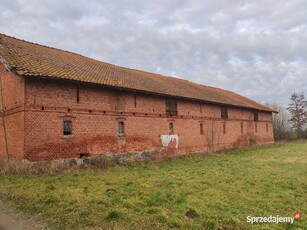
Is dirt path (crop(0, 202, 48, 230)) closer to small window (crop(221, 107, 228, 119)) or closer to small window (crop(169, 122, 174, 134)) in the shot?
small window (crop(169, 122, 174, 134))

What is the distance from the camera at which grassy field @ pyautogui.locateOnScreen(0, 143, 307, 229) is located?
6.46 metres

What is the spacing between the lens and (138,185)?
393 inches

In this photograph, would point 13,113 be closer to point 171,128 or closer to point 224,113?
point 171,128

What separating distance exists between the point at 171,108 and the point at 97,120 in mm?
6795

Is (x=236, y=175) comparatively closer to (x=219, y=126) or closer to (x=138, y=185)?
(x=138, y=185)

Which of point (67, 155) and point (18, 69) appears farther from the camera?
point (67, 155)

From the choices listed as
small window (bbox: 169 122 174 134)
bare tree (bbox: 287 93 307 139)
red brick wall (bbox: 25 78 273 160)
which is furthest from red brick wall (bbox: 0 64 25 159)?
bare tree (bbox: 287 93 307 139)

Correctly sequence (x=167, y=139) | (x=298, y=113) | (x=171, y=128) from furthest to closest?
(x=298, y=113) → (x=171, y=128) → (x=167, y=139)

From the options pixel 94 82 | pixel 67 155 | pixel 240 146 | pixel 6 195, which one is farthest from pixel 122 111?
pixel 240 146

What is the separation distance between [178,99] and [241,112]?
11.5 metres

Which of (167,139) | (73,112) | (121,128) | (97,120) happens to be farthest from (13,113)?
(167,139)

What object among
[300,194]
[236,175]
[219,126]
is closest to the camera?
[300,194]

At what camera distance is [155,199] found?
8.00 m

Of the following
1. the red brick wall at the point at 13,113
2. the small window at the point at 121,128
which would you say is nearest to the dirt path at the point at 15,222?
the red brick wall at the point at 13,113
